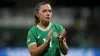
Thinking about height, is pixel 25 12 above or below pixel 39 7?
below

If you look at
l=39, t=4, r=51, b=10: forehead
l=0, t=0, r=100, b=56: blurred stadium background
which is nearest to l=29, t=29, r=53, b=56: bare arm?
l=39, t=4, r=51, b=10: forehead

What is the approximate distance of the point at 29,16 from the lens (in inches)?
347

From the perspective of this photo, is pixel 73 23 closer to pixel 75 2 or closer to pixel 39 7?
pixel 75 2

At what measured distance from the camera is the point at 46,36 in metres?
3.41

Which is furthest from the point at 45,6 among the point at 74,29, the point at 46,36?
the point at 74,29

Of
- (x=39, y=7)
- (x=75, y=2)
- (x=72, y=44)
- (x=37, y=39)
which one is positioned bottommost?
(x=72, y=44)

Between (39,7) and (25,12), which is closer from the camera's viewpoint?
(39,7)

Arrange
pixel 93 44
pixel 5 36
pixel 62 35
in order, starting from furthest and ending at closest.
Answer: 1. pixel 5 36
2. pixel 93 44
3. pixel 62 35

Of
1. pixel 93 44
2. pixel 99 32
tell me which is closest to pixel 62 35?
pixel 93 44

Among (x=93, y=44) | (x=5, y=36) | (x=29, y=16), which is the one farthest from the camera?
(x=29, y=16)

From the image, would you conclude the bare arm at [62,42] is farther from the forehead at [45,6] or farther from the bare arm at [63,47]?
the forehead at [45,6]

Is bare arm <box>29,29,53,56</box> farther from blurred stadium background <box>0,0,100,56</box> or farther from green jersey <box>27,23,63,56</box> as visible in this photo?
blurred stadium background <box>0,0,100,56</box>

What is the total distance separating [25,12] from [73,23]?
129cm

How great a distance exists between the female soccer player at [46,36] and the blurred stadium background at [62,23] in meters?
3.71
